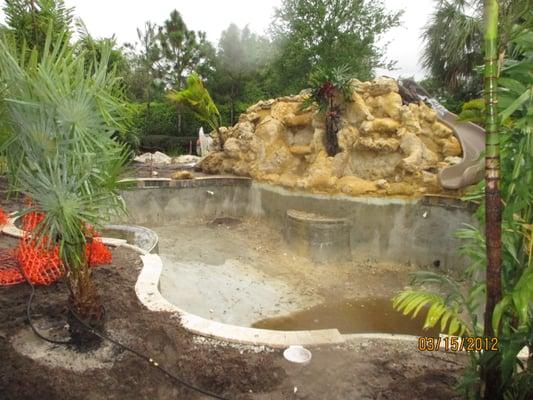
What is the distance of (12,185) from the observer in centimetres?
324

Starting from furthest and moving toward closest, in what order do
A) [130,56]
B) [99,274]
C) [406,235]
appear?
1. [130,56]
2. [406,235]
3. [99,274]

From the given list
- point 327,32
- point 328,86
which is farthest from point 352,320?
point 327,32

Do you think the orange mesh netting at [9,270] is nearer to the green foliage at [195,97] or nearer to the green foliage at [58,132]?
the green foliage at [58,132]

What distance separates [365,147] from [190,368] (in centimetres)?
775

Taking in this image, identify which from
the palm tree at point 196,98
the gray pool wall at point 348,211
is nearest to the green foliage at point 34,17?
the gray pool wall at point 348,211

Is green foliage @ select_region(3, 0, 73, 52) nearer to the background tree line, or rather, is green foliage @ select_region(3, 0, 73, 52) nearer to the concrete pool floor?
the concrete pool floor

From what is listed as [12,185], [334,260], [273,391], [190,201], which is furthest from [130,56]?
[273,391]

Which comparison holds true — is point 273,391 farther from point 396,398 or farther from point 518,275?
point 518,275

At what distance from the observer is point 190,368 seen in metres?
3.20

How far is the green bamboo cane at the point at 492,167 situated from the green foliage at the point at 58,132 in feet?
9.52

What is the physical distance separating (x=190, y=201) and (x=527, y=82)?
1035 centimetres

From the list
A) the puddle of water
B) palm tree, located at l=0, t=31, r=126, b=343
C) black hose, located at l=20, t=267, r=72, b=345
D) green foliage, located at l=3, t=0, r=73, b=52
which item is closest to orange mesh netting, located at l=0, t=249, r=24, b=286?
black hose, located at l=20, t=267, r=72, b=345

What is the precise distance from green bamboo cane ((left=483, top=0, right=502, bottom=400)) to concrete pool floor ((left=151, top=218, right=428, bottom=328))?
14.9 ft

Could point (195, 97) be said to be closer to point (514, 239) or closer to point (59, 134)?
point (59, 134)
